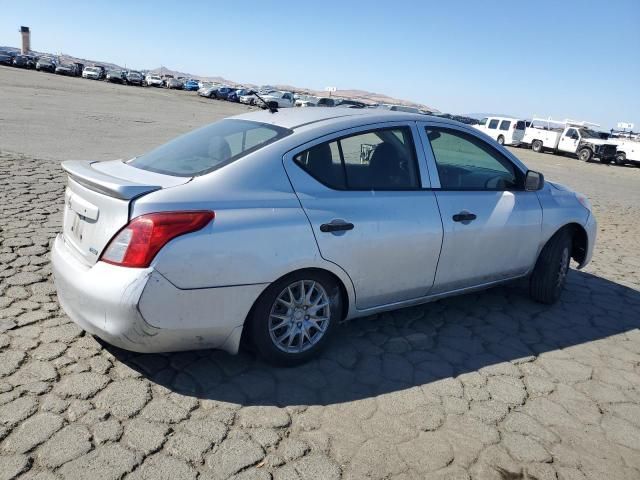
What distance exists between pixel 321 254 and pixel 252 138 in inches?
35.9

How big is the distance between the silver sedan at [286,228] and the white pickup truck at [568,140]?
26868 millimetres

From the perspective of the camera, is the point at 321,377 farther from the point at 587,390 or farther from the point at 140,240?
the point at 587,390

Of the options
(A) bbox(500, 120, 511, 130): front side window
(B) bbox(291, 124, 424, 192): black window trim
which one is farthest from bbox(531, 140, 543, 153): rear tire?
(B) bbox(291, 124, 424, 192): black window trim

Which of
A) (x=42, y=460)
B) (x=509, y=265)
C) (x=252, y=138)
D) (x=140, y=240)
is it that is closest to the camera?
(x=42, y=460)

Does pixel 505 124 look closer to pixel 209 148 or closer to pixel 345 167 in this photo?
pixel 345 167

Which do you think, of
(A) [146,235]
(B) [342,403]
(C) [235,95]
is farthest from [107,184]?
(C) [235,95]

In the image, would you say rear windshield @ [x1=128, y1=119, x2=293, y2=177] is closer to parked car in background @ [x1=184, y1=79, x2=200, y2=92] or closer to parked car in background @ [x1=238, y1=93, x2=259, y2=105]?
parked car in background @ [x1=238, y1=93, x2=259, y2=105]

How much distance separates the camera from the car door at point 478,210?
3857 millimetres

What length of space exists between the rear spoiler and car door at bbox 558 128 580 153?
3038 cm

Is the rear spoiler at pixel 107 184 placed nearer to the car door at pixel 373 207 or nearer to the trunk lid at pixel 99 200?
the trunk lid at pixel 99 200

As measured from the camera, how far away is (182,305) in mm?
2789

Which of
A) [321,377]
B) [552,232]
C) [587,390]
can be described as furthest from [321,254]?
[552,232]

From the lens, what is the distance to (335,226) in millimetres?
3217

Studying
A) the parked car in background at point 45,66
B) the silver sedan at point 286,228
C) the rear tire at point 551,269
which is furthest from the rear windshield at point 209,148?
the parked car in background at point 45,66
